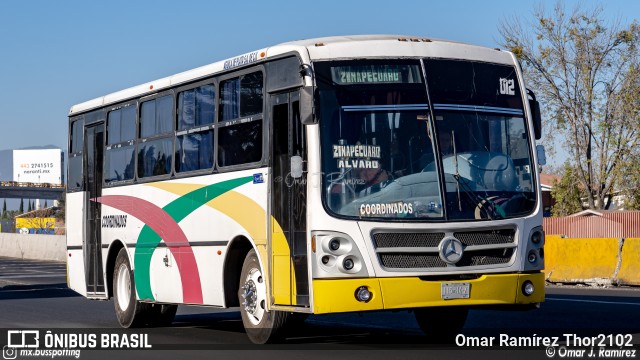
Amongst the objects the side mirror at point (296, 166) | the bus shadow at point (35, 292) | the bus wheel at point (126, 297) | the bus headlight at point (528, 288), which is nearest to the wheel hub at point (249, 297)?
the side mirror at point (296, 166)

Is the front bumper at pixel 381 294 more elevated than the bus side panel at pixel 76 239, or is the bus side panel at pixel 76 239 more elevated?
the bus side panel at pixel 76 239

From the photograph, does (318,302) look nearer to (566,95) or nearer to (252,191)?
(252,191)

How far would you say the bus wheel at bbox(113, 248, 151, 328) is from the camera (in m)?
17.3

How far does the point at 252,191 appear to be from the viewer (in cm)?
1357

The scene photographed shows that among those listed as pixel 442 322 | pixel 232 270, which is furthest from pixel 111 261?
pixel 442 322

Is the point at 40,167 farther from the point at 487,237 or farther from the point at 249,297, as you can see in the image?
the point at 487,237

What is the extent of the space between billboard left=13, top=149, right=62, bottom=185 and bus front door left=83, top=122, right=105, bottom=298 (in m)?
170

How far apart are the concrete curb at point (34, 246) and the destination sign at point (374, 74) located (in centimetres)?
4937

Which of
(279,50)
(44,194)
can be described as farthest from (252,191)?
(44,194)

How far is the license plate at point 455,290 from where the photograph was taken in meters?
12.0

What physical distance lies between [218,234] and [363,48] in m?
3.11

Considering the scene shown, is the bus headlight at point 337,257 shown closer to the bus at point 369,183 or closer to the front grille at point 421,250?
the bus at point 369,183

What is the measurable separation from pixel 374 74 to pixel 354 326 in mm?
4848

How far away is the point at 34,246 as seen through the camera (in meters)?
66.6
